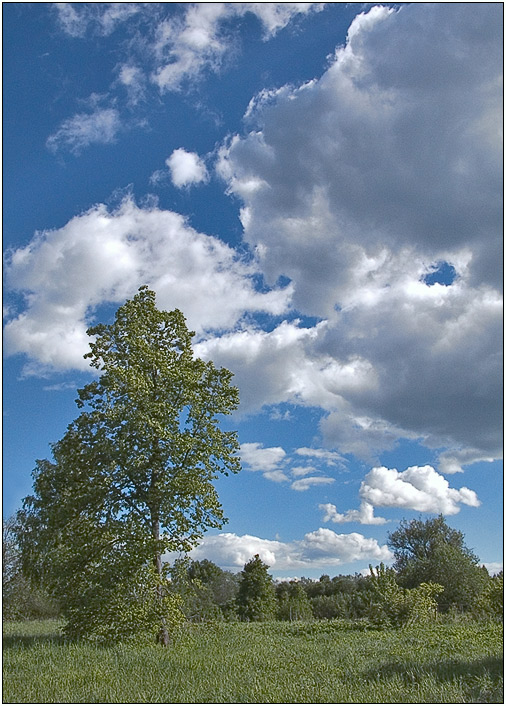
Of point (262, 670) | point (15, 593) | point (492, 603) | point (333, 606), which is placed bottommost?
point (333, 606)

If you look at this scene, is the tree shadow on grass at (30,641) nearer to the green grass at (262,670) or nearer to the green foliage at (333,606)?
the green grass at (262,670)

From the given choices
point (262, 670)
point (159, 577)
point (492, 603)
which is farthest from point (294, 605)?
point (262, 670)

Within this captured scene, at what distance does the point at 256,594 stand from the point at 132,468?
1397 inches

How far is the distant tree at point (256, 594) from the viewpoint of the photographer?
4909cm

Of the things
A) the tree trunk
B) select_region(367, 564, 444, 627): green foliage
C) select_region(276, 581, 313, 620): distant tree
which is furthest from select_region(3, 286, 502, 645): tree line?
select_region(276, 581, 313, 620): distant tree

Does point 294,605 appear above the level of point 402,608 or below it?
below

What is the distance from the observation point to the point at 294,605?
4988 cm

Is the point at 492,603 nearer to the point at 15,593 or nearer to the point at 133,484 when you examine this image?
the point at 133,484

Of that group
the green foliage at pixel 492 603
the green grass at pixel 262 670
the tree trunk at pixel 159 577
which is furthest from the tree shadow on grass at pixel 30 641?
the green foliage at pixel 492 603

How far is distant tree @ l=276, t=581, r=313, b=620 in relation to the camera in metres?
49.1

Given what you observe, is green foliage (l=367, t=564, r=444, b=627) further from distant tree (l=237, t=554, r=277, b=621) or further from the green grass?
distant tree (l=237, t=554, r=277, b=621)

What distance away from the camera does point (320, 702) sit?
35.2 ft

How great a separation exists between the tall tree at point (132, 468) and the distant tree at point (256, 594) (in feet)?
Result: 104

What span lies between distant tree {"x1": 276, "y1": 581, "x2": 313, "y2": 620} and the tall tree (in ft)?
96.4
